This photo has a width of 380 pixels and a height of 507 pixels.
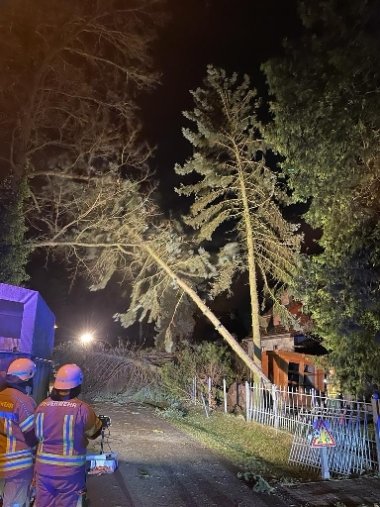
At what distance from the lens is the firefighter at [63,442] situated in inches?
155

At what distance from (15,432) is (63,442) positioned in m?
0.62

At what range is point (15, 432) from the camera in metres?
4.27

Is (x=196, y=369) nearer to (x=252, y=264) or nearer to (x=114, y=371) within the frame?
(x=114, y=371)

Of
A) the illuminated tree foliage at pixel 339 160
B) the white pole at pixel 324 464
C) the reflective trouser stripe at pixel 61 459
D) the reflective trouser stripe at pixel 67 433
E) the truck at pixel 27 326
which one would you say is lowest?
the white pole at pixel 324 464

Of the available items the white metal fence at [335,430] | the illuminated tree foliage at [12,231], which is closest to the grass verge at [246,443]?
the white metal fence at [335,430]

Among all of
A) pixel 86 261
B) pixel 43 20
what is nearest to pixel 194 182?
pixel 86 261

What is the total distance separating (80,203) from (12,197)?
2.36 meters

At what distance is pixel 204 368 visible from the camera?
19.8 metres

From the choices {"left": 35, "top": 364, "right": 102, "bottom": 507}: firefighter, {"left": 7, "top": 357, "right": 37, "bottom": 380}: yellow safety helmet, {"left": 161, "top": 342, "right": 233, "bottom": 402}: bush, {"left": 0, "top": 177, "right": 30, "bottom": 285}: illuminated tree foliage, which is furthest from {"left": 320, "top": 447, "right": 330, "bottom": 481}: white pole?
{"left": 0, "top": 177, "right": 30, "bottom": 285}: illuminated tree foliage

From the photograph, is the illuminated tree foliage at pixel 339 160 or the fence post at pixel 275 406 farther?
the fence post at pixel 275 406

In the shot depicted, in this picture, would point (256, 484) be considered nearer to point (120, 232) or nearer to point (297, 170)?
point (297, 170)

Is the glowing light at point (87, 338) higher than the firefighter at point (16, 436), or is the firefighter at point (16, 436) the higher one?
the glowing light at point (87, 338)

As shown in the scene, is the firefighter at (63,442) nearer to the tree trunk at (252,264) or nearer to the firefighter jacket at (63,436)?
the firefighter jacket at (63,436)

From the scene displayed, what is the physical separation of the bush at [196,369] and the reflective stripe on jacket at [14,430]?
1474cm
